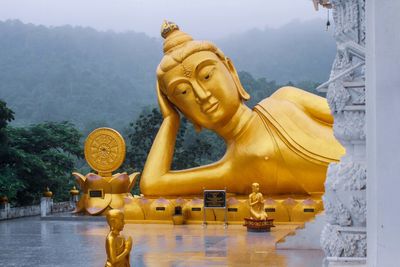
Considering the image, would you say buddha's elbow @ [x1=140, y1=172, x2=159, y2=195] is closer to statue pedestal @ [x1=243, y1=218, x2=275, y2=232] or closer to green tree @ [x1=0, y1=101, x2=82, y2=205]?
statue pedestal @ [x1=243, y1=218, x2=275, y2=232]

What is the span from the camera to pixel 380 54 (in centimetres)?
349

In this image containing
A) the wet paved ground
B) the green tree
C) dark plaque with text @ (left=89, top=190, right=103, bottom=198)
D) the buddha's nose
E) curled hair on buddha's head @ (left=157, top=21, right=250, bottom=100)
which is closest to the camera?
the wet paved ground

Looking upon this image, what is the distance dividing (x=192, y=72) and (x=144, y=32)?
7359cm

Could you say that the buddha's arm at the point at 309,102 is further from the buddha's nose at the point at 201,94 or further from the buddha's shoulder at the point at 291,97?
the buddha's nose at the point at 201,94

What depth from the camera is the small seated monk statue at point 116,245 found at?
18.7 ft

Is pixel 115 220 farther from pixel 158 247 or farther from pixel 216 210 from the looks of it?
pixel 216 210

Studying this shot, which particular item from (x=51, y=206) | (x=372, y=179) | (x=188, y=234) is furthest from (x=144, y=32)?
(x=372, y=179)

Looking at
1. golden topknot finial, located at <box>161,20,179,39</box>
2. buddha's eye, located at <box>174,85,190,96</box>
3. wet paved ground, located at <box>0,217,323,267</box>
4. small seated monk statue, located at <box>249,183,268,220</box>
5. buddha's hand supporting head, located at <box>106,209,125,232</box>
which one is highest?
golden topknot finial, located at <box>161,20,179,39</box>

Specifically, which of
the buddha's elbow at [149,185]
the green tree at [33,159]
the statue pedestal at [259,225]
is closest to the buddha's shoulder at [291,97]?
the buddha's elbow at [149,185]

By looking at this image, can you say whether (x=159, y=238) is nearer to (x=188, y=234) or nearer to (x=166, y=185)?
(x=188, y=234)

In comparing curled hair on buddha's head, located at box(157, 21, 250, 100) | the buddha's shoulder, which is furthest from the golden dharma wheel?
the buddha's shoulder

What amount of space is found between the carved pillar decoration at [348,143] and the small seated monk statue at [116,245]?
1878 mm

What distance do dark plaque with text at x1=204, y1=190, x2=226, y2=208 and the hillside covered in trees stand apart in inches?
1303

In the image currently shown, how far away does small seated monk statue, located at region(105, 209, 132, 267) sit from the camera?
5.71m
